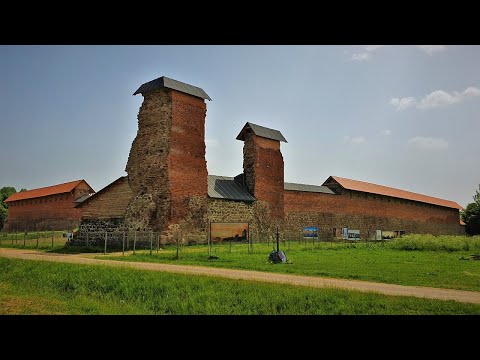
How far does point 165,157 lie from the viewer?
26.3 metres

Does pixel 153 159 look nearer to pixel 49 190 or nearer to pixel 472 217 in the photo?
pixel 49 190

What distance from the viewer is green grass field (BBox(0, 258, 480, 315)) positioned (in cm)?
770

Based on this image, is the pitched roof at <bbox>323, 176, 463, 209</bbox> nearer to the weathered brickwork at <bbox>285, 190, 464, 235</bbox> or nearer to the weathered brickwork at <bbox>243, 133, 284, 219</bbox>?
the weathered brickwork at <bbox>285, 190, 464, 235</bbox>

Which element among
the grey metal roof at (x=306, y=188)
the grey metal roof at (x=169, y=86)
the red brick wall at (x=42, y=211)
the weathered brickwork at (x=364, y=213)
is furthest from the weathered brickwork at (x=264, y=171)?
the red brick wall at (x=42, y=211)

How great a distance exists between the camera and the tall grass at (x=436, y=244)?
89.0 feet

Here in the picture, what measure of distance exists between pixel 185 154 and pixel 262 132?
34.0 feet

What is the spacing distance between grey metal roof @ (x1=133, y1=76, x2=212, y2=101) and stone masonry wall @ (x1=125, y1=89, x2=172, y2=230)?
0.36 meters

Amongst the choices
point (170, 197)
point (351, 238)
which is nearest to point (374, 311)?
point (170, 197)

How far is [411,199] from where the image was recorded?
51.9m

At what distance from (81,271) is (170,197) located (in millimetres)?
13444

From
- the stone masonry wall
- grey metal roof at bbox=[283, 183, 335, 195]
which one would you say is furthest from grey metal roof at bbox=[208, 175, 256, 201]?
grey metal roof at bbox=[283, 183, 335, 195]

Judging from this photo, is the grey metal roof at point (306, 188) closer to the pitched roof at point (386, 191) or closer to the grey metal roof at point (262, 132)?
the pitched roof at point (386, 191)

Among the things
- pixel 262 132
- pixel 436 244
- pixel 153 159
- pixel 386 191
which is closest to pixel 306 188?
pixel 262 132
